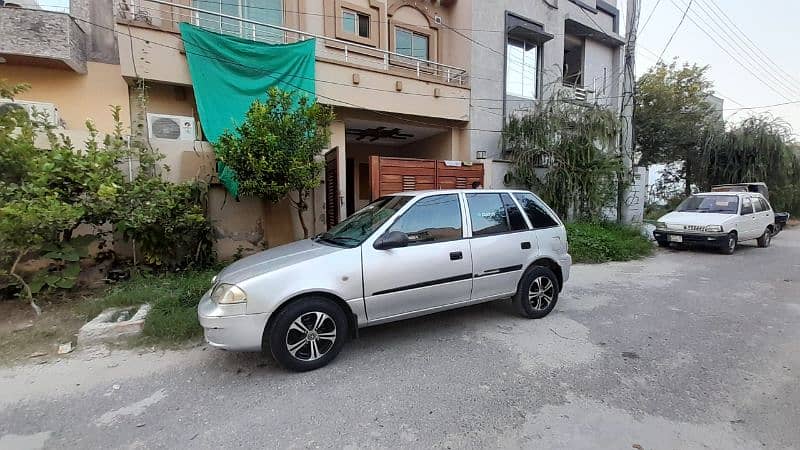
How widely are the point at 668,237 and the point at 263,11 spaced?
1202cm

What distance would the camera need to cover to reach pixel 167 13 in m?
7.73

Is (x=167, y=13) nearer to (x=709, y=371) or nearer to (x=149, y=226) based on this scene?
(x=149, y=226)

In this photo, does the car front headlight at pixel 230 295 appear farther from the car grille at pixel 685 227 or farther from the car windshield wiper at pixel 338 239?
the car grille at pixel 685 227

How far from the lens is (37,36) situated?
20.2 feet

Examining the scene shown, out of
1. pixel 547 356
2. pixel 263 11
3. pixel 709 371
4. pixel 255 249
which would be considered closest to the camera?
pixel 709 371

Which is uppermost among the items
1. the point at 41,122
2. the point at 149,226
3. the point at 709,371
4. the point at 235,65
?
the point at 235,65

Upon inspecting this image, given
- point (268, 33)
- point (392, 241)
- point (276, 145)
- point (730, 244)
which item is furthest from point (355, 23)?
point (730, 244)

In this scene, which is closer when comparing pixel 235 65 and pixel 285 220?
pixel 235 65

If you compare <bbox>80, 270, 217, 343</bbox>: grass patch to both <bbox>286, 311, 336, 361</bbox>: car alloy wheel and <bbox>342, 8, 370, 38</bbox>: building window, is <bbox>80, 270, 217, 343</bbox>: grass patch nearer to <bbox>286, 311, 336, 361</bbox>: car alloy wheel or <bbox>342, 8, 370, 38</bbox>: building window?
<bbox>286, 311, 336, 361</bbox>: car alloy wheel

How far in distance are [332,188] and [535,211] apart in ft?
15.8

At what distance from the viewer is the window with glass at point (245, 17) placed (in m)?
8.26

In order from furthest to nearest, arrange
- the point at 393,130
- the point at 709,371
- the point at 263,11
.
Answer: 1. the point at 393,130
2. the point at 263,11
3. the point at 709,371

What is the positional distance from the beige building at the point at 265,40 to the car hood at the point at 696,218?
19.4ft

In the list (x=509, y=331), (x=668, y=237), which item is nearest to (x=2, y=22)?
(x=509, y=331)
